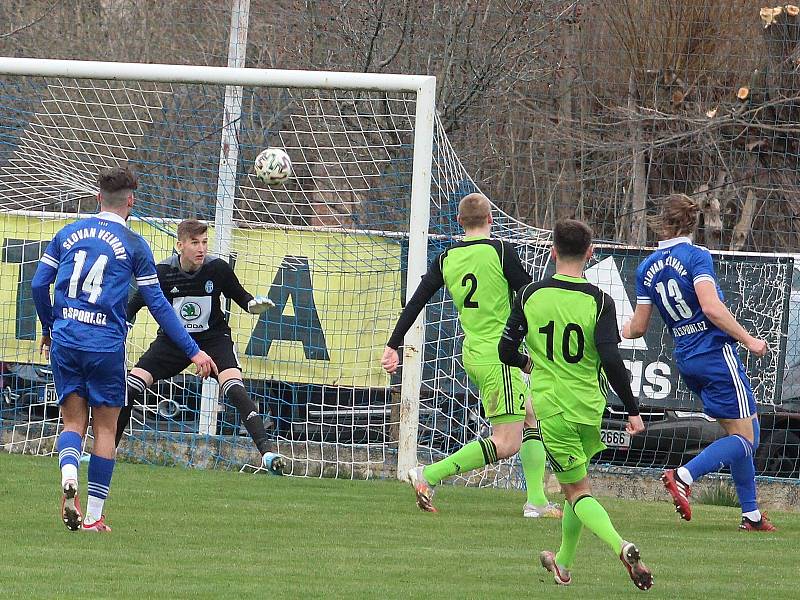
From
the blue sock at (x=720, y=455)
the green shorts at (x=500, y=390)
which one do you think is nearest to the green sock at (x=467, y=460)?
the green shorts at (x=500, y=390)

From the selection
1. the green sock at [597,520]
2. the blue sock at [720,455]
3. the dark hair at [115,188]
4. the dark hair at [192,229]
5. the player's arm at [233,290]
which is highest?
the dark hair at [115,188]

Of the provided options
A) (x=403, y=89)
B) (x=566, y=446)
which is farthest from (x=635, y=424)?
(x=403, y=89)

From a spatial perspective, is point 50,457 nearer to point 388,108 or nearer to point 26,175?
point 26,175

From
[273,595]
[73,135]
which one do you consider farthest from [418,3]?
[273,595]

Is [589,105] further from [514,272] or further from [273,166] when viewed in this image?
[514,272]

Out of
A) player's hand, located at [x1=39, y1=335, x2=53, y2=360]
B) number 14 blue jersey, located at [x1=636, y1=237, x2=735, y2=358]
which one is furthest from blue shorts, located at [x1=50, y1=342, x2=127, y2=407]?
number 14 blue jersey, located at [x1=636, y1=237, x2=735, y2=358]

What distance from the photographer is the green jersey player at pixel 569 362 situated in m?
6.36

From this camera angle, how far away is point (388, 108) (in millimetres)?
12609

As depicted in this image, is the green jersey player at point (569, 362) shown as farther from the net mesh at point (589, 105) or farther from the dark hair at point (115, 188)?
the net mesh at point (589, 105)

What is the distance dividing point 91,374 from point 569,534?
2753mm

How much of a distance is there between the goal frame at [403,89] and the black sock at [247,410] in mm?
1383

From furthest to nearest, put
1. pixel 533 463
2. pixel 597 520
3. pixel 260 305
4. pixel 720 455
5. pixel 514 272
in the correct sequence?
pixel 260 305
pixel 533 463
pixel 514 272
pixel 720 455
pixel 597 520

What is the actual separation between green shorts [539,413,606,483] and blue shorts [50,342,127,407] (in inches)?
96.0

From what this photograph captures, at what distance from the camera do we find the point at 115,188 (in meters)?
7.53
